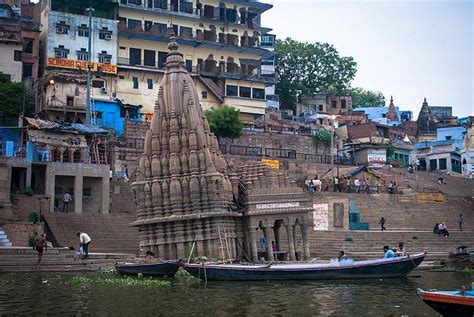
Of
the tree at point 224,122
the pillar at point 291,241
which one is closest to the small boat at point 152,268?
the pillar at point 291,241

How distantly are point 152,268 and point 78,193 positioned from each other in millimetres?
13446

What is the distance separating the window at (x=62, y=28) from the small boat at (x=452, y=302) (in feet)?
134

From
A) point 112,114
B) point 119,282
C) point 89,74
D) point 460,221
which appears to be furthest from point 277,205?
point 112,114

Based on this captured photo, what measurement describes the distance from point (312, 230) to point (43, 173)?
14.0m

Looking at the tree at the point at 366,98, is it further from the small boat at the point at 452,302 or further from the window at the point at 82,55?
the small boat at the point at 452,302

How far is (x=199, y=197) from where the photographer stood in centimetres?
2541

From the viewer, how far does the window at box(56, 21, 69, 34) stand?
1954 inches

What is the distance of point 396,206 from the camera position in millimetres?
41938

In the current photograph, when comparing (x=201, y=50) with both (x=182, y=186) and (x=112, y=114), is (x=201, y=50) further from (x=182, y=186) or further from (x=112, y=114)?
(x=182, y=186)

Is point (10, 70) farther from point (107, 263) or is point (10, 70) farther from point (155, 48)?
point (107, 263)

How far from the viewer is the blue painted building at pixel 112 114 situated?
48.4 metres

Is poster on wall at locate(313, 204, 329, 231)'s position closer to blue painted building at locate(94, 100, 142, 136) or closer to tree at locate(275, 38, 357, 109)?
blue painted building at locate(94, 100, 142, 136)

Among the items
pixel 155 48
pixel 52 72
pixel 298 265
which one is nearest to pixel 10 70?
pixel 52 72

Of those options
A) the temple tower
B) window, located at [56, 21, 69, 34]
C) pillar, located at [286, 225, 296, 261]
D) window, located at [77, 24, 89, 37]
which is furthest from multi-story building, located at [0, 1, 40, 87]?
pillar, located at [286, 225, 296, 261]
